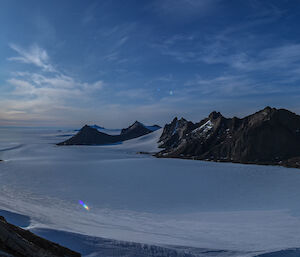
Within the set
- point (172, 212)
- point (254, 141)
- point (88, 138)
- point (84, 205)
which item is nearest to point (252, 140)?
point (254, 141)

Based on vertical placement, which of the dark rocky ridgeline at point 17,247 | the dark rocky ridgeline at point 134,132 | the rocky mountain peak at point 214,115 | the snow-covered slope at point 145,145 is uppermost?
the rocky mountain peak at point 214,115

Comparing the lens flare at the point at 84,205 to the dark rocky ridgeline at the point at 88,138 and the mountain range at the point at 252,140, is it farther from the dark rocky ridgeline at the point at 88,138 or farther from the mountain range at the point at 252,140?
the dark rocky ridgeline at the point at 88,138

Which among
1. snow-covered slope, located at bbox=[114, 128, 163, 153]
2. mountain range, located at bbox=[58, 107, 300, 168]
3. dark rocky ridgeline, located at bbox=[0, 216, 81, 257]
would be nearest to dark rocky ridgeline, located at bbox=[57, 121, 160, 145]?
snow-covered slope, located at bbox=[114, 128, 163, 153]

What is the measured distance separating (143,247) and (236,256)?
153 inches

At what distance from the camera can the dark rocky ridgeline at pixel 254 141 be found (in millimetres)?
61491

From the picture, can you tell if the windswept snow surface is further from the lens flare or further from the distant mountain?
the distant mountain

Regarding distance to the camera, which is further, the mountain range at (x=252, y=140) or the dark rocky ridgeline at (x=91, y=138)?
the dark rocky ridgeline at (x=91, y=138)

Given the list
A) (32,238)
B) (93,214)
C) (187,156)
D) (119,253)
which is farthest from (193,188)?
(187,156)

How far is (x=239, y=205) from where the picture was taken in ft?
65.3

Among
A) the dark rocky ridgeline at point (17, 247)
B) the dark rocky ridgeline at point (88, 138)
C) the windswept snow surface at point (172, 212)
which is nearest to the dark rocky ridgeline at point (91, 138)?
the dark rocky ridgeline at point (88, 138)

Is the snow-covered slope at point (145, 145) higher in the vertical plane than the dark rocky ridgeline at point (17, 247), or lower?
lower


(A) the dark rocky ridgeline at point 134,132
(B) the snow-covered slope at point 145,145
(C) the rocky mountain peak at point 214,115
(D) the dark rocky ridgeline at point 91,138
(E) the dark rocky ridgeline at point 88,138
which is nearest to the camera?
(C) the rocky mountain peak at point 214,115

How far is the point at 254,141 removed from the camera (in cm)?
6619

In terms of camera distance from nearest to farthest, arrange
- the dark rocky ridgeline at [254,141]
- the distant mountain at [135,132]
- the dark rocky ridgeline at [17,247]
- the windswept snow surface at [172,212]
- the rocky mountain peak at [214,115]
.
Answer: the dark rocky ridgeline at [17,247]
the windswept snow surface at [172,212]
the dark rocky ridgeline at [254,141]
the rocky mountain peak at [214,115]
the distant mountain at [135,132]
